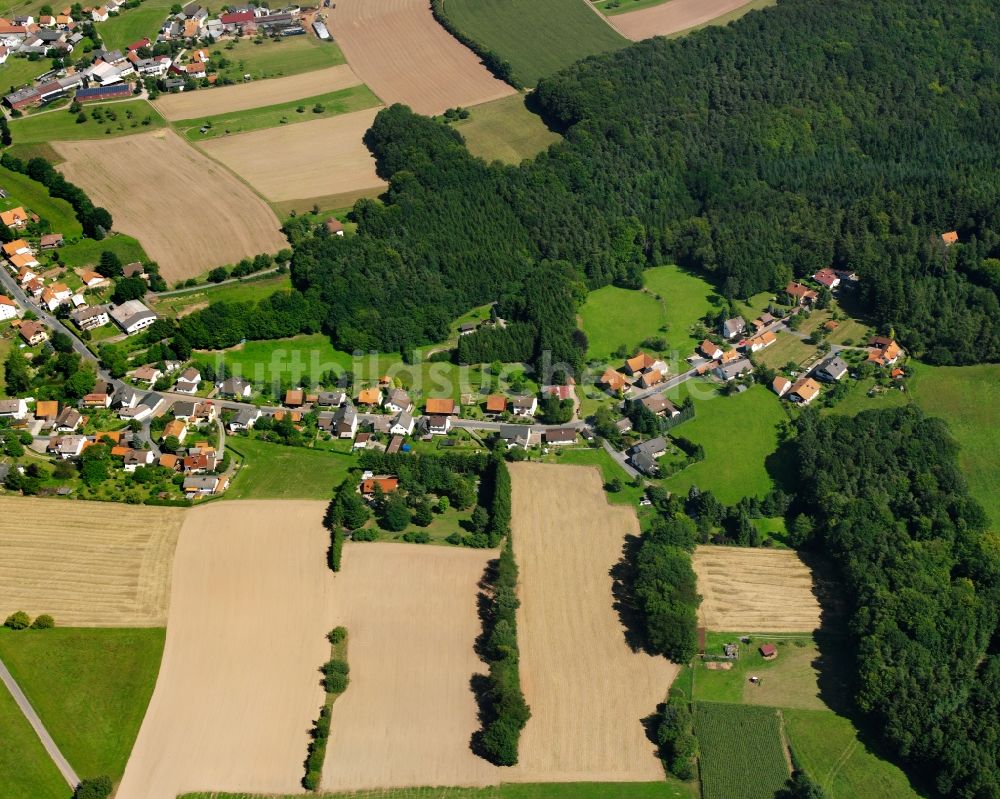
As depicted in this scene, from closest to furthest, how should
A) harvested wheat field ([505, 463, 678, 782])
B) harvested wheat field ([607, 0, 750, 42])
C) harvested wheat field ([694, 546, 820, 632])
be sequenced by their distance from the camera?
harvested wheat field ([505, 463, 678, 782]) < harvested wheat field ([694, 546, 820, 632]) < harvested wheat field ([607, 0, 750, 42])

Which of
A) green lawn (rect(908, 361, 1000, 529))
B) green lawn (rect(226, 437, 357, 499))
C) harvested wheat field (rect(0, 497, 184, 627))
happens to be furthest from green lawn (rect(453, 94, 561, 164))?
harvested wheat field (rect(0, 497, 184, 627))

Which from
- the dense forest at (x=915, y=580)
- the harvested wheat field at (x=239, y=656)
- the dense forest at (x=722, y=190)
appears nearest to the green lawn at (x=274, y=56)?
the dense forest at (x=722, y=190)

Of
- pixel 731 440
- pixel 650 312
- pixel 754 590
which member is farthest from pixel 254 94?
pixel 754 590

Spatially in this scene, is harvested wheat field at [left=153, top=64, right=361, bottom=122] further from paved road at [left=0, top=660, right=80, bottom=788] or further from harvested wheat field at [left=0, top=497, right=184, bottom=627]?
paved road at [left=0, top=660, right=80, bottom=788]

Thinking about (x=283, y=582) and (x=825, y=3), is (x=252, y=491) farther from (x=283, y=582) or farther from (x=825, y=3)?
(x=825, y=3)

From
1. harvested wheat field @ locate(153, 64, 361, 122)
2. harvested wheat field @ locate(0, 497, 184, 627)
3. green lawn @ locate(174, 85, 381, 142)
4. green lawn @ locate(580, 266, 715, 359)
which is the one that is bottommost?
green lawn @ locate(580, 266, 715, 359)

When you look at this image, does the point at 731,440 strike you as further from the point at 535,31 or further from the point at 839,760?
the point at 535,31
